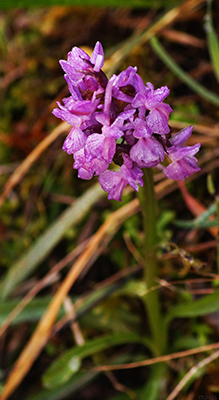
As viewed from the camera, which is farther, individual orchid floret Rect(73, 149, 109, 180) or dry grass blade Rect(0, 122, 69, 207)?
dry grass blade Rect(0, 122, 69, 207)

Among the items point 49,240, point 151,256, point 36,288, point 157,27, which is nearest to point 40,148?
point 49,240

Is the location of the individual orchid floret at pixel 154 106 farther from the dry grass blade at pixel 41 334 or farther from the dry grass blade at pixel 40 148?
the dry grass blade at pixel 40 148

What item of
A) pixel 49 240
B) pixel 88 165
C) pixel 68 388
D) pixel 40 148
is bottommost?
pixel 68 388

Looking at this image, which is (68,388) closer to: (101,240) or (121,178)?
(101,240)

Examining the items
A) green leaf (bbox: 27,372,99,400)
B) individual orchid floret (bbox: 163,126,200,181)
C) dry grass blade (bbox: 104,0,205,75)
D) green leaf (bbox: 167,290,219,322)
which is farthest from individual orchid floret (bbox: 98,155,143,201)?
dry grass blade (bbox: 104,0,205,75)

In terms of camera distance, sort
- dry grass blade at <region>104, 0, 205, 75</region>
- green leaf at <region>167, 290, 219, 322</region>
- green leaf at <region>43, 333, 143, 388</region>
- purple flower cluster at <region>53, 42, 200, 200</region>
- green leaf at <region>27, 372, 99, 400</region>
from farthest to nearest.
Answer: dry grass blade at <region>104, 0, 205, 75</region>, green leaf at <region>27, 372, 99, 400</region>, green leaf at <region>43, 333, 143, 388</region>, green leaf at <region>167, 290, 219, 322</region>, purple flower cluster at <region>53, 42, 200, 200</region>

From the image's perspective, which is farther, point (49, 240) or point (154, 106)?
point (49, 240)

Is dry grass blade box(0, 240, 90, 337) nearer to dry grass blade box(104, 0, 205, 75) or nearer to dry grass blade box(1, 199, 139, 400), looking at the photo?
dry grass blade box(1, 199, 139, 400)
